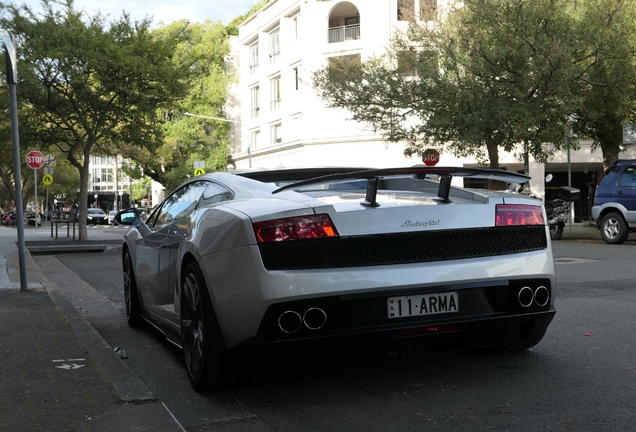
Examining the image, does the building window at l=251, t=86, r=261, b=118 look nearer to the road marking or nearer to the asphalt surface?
the asphalt surface

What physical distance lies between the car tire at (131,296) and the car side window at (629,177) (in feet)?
48.1

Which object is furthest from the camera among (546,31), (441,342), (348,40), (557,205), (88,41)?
(348,40)


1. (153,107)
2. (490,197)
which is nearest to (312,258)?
(490,197)

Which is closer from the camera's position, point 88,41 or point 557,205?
point 557,205

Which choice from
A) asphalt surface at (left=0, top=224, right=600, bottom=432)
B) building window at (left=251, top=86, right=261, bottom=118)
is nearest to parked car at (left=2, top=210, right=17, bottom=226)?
building window at (left=251, top=86, right=261, bottom=118)

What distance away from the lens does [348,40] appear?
43781 millimetres

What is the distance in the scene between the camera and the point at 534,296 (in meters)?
4.54

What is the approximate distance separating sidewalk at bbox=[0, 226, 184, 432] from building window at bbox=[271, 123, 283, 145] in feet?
142

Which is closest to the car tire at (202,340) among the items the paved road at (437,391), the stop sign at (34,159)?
the paved road at (437,391)

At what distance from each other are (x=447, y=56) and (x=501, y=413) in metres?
20.6

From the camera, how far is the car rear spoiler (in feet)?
13.5

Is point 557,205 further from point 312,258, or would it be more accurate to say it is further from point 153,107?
point 312,258

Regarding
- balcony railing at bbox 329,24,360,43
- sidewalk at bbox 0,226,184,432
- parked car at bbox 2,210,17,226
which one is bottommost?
parked car at bbox 2,210,17,226

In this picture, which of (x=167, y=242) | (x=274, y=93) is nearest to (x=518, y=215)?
(x=167, y=242)
